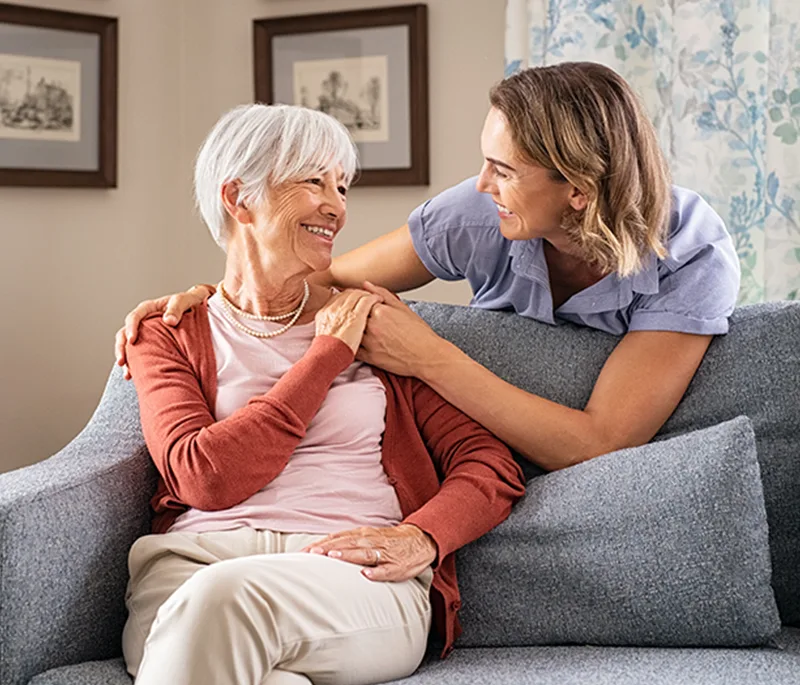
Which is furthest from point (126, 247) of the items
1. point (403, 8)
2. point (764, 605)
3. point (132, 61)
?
point (764, 605)

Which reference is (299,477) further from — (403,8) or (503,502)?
(403,8)

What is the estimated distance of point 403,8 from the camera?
3.04m

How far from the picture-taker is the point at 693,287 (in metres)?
1.78

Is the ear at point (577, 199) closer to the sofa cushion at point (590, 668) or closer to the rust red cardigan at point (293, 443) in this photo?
the rust red cardigan at point (293, 443)

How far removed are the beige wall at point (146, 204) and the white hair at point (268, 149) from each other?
1346mm

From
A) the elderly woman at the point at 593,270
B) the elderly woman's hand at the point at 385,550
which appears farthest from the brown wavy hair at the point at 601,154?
the elderly woman's hand at the point at 385,550

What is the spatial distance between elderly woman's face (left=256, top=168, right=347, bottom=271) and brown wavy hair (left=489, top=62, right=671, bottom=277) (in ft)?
1.09

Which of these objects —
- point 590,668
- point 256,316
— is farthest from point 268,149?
point 590,668

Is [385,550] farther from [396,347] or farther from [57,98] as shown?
[57,98]

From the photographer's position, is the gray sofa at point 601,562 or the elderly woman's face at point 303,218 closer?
the gray sofa at point 601,562

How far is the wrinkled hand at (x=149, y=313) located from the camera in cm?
175

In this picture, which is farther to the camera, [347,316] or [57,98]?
[57,98]

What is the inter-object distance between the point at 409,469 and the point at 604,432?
32 centimetres

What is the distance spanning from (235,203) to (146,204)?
155 centimetres
